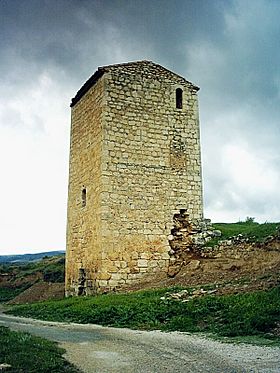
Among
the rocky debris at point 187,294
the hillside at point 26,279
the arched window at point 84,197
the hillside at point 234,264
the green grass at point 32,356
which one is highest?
the arched window at point 84,197

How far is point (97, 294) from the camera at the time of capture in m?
15.2

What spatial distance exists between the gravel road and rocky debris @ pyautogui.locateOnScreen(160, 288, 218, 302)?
8.69 ft

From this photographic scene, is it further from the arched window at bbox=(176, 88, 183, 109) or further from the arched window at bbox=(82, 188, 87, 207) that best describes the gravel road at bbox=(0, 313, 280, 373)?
the arched window at bbox=(176, 88, 183, 109)

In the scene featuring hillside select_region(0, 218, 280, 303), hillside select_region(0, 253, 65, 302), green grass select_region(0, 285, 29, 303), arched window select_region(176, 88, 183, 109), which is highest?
arched window select_region(176, 88, 183, 109)

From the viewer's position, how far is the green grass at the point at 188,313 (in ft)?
26.7

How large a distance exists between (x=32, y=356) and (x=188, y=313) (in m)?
4.70

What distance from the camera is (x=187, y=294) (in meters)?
11.5

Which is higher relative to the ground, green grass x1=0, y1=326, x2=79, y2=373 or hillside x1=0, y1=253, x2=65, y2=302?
green grass x1=0, y1=326, x2=79, y2=373

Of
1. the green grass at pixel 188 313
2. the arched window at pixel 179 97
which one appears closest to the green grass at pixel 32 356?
the green grass at pixel 188 313

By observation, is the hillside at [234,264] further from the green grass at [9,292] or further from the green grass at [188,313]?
the green grass at [9,292]

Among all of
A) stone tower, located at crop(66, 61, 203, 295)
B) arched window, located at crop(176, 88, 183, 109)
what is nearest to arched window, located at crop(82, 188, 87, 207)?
stone tower, located at crop(66, 61, 203, 295)

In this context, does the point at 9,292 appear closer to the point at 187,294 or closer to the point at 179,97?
the point at 179,97

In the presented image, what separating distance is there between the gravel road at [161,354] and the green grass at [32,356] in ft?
0.73

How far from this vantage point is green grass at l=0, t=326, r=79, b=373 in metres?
5.22
